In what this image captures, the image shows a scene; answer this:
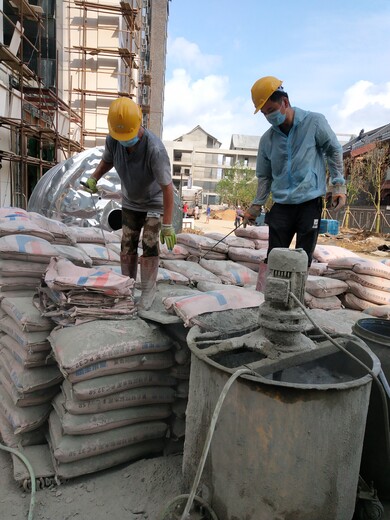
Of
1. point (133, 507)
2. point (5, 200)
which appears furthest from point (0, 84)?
point (133, 507)

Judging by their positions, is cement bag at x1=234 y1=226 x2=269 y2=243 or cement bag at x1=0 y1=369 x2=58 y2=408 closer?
cement bag at x1=0 y1=369 x2=58 y2=408

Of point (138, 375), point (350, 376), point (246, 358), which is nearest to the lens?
point (350, 376)

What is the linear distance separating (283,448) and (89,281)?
160 cm

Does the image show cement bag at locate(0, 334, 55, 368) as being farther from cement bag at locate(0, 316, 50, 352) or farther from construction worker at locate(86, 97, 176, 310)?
construction worker at locate(86, 97, 176, 310)

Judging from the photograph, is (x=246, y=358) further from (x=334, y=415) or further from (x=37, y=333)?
(x=37, y=333)

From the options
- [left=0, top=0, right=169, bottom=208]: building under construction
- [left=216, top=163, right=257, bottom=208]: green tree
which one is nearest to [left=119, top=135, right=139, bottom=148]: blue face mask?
[left=0, top=0, right=169, bottom=208]: building under construction

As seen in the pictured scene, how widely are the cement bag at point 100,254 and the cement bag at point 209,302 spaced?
6.50ft

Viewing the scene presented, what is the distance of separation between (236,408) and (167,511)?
55 cm

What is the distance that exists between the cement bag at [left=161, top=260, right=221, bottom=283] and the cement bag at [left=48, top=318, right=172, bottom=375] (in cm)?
188

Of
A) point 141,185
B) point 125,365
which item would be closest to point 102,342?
point 125,365

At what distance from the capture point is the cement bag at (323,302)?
3.85 metres

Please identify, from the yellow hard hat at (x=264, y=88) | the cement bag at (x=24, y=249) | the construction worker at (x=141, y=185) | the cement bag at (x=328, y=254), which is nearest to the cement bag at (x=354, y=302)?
the cement bag at (x=328, y=254)

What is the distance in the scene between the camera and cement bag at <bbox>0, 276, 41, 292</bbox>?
10.0ft

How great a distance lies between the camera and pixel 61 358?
6.84 feet
